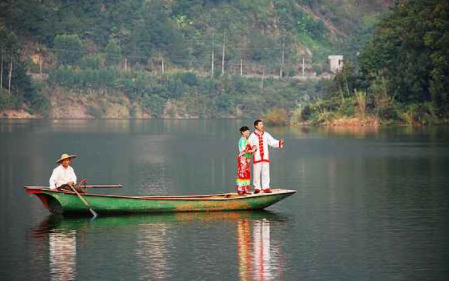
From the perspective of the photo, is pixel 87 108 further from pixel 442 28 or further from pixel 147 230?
pixel 147 230

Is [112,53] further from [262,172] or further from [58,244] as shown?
[58,244]

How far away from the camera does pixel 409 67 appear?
83000 mm

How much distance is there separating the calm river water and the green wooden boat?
0.25 metres

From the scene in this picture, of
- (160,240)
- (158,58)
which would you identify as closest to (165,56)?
(158,58)

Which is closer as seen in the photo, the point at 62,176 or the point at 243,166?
the point at 62,176

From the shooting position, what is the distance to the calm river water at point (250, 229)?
21688mm

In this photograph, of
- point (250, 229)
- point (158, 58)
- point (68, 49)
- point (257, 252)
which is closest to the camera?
point (257, 252)

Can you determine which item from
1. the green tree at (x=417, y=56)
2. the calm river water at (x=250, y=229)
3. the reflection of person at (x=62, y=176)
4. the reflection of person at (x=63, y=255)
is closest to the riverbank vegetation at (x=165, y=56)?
the green tree at (x=417, y=56)

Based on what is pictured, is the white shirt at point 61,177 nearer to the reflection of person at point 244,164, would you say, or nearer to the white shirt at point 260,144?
the reflection of person at point 244,164

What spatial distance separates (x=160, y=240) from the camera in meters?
25.0

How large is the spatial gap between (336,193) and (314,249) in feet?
36.9

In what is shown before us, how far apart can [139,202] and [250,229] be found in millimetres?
3258

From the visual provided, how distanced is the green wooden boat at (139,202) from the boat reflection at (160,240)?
0.65 ft

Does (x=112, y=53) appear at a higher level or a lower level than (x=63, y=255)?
higher
